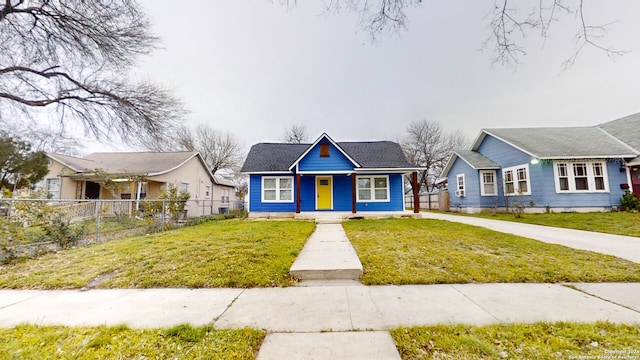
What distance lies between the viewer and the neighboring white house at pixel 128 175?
13.9 meters

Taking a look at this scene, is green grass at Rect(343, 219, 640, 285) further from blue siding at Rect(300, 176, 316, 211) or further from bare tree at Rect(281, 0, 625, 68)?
blue siding at Rect(300, 176, 316, 211)

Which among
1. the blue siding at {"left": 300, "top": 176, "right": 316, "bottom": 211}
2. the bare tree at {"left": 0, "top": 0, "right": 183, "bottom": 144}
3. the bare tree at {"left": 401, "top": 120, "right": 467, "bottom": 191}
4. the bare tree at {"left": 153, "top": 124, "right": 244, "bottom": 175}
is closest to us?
the bare tree at {"left": 0, "top": 0, "right": 183, "bottom": 144}

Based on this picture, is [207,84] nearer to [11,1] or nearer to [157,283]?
[11,1]

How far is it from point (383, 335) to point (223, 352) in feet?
4.83

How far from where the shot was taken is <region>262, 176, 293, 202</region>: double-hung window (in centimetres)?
1373

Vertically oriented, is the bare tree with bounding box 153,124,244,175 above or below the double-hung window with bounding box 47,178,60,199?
above

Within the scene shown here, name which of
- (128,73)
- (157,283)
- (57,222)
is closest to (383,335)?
(157,283)

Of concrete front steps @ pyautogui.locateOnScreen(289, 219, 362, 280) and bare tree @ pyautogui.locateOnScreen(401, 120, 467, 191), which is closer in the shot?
concrete front steps @ pyautogui.locateOnScreen(289, 219, 362, 280)

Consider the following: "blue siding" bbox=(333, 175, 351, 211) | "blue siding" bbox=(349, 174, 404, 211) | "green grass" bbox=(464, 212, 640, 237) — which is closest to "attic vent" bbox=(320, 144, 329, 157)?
"blue siding" bbox=(333, 175, 351, 211)

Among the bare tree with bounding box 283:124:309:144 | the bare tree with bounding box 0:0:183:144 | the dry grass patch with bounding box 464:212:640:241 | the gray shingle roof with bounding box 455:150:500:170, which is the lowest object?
the dry grass patch with bounding box 464:212:640:241

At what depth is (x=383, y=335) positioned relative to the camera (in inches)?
88.9

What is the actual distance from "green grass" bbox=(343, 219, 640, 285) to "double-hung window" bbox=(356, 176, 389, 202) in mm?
7365

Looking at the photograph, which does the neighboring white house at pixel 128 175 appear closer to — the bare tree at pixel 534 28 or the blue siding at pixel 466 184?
the bare tree at pixel 534 28

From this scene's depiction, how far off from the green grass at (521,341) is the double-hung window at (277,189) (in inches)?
463
